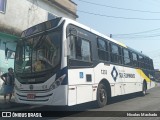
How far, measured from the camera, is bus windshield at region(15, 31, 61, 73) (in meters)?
8.84

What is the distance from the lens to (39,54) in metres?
9.26

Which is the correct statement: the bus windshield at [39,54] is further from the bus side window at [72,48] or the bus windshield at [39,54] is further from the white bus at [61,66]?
the bus side window at [72,48]

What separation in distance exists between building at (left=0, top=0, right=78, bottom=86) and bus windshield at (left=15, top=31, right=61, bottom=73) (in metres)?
3.17

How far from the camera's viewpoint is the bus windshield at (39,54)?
29.0 ft

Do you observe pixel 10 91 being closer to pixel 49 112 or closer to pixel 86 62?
pixel 49 112

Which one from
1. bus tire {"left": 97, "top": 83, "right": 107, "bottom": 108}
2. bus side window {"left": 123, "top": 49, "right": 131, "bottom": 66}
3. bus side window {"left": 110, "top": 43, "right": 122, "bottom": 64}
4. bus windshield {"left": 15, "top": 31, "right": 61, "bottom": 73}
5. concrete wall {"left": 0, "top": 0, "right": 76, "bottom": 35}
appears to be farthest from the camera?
concrete wall {"left": 0, "top": 0, "right": 76, "bottom": 35}

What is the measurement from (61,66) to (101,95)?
332cm

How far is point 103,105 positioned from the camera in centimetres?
1138

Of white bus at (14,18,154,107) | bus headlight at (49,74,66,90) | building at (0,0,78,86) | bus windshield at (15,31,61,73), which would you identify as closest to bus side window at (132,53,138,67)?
white bus at (14,18,154,107)

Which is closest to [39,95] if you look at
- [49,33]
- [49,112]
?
[49,112]

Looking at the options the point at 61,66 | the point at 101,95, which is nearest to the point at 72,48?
the point at 61,66

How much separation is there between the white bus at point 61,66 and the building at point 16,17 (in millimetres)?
3686

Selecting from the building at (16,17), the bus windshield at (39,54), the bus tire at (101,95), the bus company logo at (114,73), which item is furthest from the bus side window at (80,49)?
the building at (16,17)

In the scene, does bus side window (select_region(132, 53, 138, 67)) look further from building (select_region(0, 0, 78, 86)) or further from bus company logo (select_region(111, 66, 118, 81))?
building (select_region(0, 0, 78, 86))
